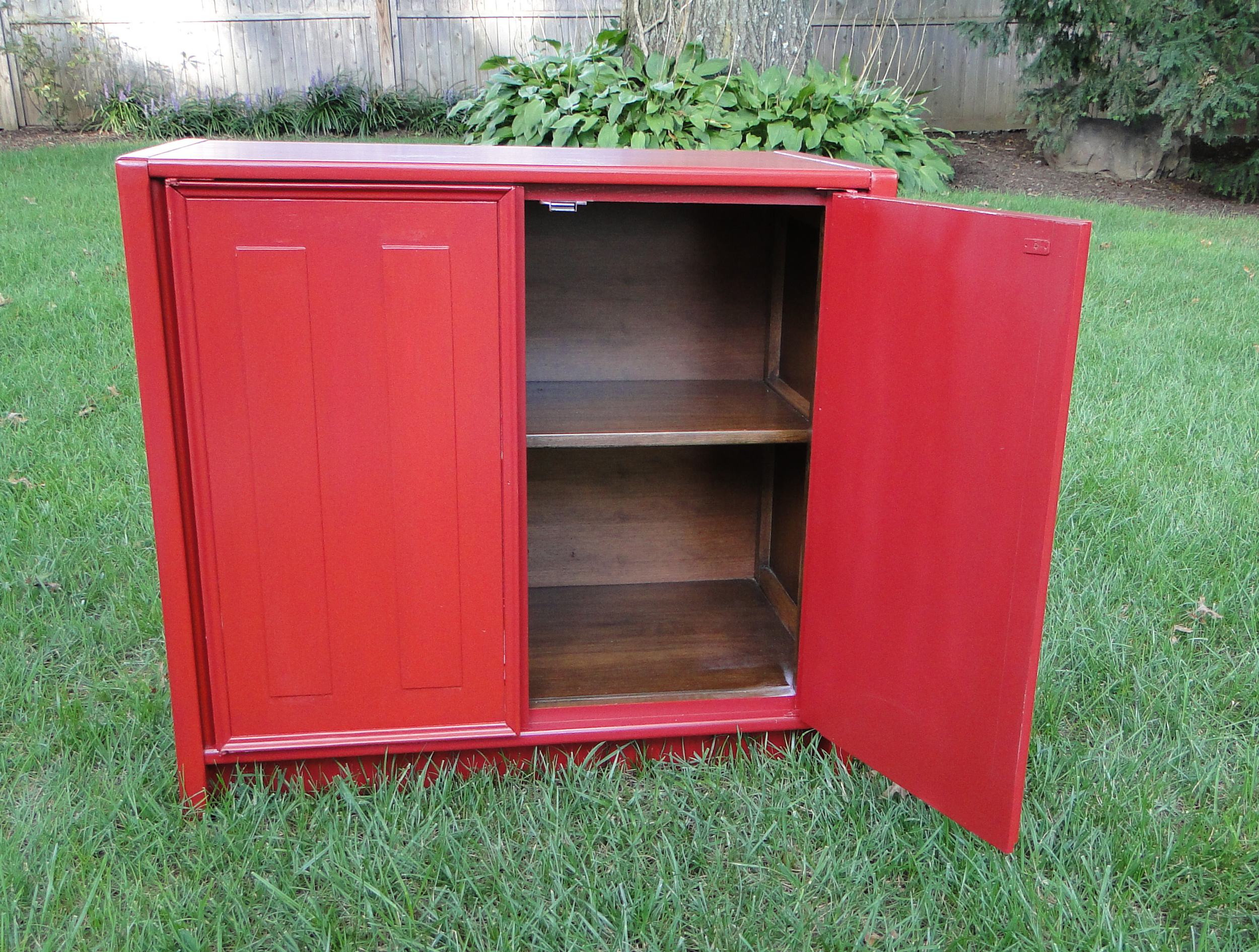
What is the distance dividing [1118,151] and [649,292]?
762cm

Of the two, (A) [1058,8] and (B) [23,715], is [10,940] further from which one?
(A) [1058,8]

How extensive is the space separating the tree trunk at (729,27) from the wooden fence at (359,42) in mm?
4853

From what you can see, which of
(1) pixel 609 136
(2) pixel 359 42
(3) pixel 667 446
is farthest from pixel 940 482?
(2) pixel 359 42

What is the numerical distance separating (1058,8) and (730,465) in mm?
6499

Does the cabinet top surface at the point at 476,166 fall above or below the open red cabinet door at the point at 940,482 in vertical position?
above

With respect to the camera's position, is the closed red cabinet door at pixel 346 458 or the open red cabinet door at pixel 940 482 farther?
the closed red cabinet door at pixel 346 458

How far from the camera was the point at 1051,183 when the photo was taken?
8.47 metres

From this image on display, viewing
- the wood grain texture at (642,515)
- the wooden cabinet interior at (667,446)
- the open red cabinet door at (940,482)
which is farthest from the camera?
the wood grain texture at (642,515)

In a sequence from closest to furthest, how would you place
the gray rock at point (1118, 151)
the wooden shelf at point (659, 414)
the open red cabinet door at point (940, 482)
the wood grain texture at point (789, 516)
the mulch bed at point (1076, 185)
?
1. the open red cabinet door at point (940, 482)
2. the wooden shelf at point (659, 414)
3. the wood grain texture at point (789, 516)
4. the mulch bed at point (1076, 185)
5. the gray rock at point (1118, 151)

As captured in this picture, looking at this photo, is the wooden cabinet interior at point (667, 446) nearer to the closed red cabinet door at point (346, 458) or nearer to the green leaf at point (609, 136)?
the closed red cabinet door at point (346, 458)

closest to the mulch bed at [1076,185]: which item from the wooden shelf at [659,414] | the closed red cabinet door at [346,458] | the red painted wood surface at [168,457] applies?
the wooden shelf at [659,414]

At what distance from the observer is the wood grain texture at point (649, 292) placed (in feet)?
9.18

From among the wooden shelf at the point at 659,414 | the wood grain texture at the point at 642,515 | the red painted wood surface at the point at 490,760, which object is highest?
the wooden shelf at the point at 659,414

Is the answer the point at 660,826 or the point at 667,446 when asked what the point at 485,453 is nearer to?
the point at 660,826
